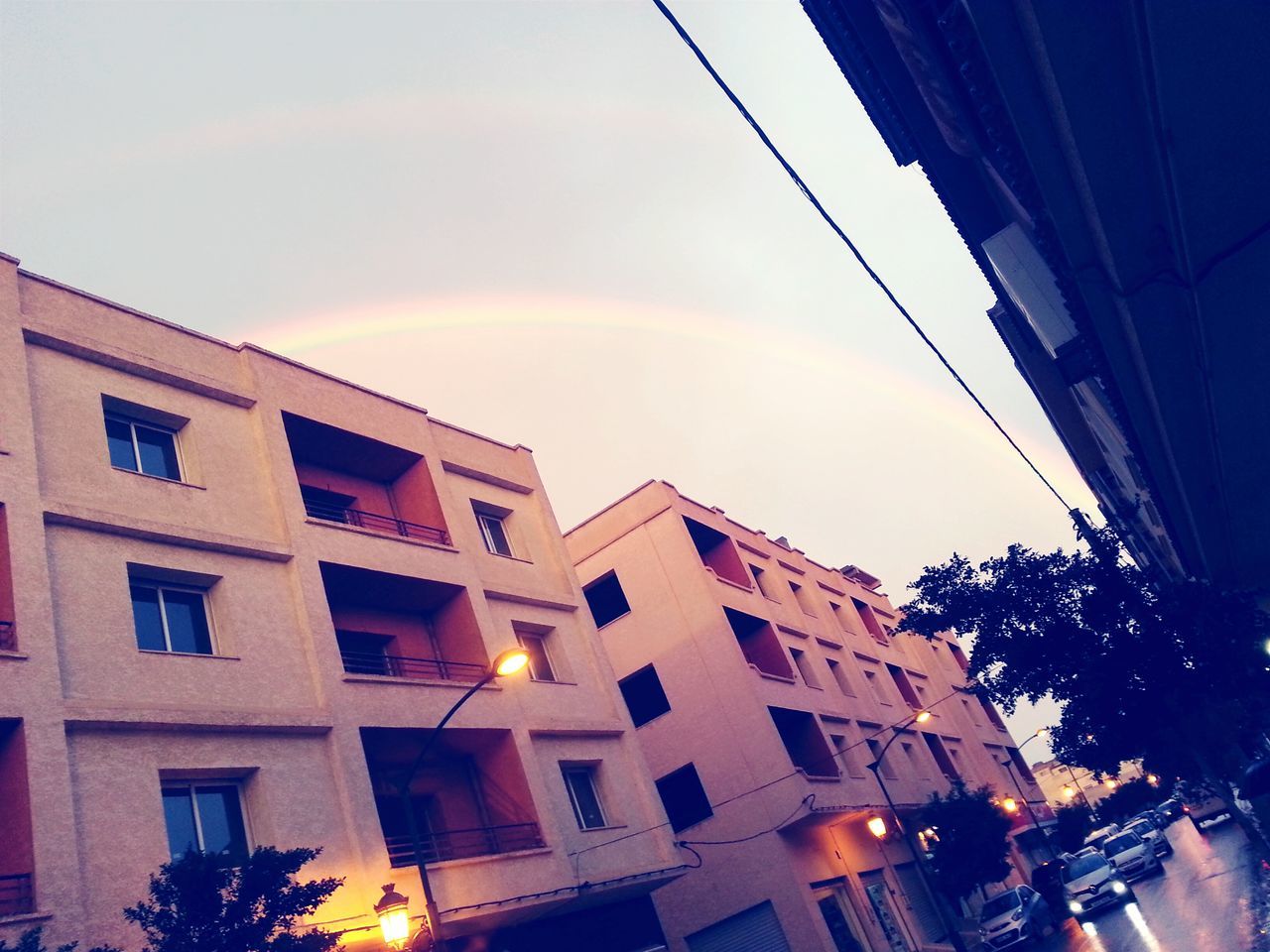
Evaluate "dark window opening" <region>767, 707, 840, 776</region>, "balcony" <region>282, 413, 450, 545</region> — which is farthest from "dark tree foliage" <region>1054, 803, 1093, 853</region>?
"balcony" <region>282, 413, 450, 545</region>

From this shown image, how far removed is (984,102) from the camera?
25.6ft

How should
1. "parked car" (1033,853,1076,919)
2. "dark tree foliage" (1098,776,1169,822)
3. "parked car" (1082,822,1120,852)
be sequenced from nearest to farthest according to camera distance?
"parked car" (1033,853,1076,919), "parked car" (1082,822,1120,852), "dark tree foliage" (1098,776,1169,822)

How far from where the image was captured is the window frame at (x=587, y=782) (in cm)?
1888

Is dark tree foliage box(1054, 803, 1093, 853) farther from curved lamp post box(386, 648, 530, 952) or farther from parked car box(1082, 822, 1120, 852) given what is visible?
curved lamp post box(386, 648, 530, 952)

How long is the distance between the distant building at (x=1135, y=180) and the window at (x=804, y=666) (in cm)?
2157

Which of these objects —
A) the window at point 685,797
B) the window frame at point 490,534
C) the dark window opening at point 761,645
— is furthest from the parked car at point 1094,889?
the window frame at point 490,534

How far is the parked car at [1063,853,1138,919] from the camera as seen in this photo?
28453 mm

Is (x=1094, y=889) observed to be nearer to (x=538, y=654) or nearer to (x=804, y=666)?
(x=804, y=666)

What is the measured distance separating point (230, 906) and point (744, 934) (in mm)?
19303

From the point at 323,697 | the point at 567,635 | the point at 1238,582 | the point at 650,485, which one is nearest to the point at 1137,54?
the point at 323,697

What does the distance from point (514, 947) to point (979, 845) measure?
22276 millimetres

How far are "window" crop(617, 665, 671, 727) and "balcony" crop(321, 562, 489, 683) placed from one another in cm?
1240

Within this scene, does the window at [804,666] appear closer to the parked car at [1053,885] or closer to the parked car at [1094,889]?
the parked car at [1053,885]

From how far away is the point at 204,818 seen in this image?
12.6 meters
